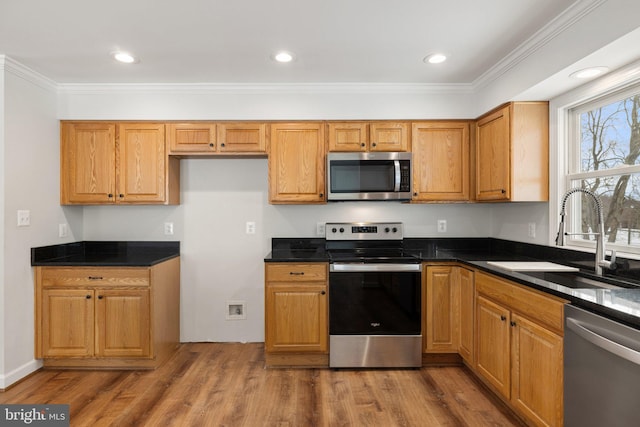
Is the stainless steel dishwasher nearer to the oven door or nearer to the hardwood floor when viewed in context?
the hardwood floor

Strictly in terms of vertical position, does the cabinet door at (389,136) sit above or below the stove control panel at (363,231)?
above

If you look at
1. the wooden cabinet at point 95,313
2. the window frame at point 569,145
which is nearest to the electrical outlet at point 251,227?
the wooden cabinet at point 95,313

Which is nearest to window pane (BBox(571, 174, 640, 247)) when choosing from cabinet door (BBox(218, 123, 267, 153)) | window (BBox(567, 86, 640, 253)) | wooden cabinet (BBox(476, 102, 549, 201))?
window (BBox(567, 86, 640, 253))

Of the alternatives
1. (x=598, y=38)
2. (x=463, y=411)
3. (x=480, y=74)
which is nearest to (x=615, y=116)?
(x=598, y=38)

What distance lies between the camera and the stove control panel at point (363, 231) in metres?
3.39

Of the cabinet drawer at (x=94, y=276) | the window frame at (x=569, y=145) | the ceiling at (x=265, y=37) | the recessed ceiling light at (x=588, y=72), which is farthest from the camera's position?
the cabinet drawer at (x=94, y=276)

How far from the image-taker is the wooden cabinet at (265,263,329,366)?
9.34 feet

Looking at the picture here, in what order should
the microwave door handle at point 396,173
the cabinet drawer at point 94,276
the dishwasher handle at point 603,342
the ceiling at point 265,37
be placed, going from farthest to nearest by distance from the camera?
the microwave door handle at point 396,173 < the cabinet drawer at point 94,276 < the ceiling at point 265,37 < the dishwasher handle at point 603,342

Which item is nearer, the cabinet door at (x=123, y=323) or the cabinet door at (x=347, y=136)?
the cabinet door at (x=123, y=323)

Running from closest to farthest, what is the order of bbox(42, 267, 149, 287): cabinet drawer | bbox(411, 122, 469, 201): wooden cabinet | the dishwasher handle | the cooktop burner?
the dishwasher handle < bbox(42, 267, 149, 287): cabinet drawer < bbox(411, 122, 469, 201): wooden cabinet < the cooktop burner

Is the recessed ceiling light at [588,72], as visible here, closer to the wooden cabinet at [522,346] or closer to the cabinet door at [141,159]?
the wooden cabinet at [522,346]

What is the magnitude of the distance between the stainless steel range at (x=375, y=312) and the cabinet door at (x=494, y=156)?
33.0 inches

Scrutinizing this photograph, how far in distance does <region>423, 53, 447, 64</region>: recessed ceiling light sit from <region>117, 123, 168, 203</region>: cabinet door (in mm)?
2261

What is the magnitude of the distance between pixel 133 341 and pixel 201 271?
0.84 meters
